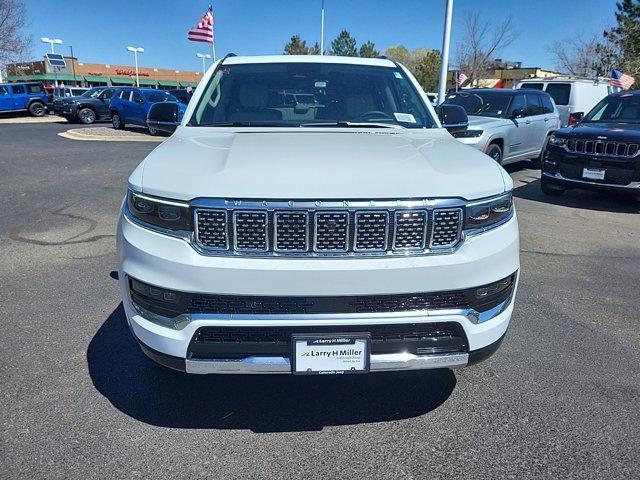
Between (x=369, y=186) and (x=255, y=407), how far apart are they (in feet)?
4.73

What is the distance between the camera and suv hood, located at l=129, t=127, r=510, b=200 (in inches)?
86.3

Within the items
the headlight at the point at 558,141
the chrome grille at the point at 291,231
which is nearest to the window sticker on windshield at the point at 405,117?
the chrome grille at the point at 291,231

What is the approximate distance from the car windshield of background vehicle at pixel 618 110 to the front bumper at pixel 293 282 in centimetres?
799

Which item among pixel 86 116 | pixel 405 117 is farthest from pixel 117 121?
pixel 405 117

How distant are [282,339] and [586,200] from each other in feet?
26.9

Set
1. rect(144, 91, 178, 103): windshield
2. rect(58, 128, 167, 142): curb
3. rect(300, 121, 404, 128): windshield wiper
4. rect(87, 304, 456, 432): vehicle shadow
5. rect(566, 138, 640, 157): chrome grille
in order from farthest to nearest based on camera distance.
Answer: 1. rect(144, 91, 178, 103): windshield
2. rect(58, 128, 167, 142): curb
3. rect(566, 138, 640, 157): chrome grille
4. rect(300, 121, 404, 128): windshield wiper
5. rect(87, 304, 456, 432): vehicle shadow

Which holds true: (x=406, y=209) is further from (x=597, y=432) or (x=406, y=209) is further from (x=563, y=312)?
(x=563, y=312)

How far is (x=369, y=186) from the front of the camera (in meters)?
2.21

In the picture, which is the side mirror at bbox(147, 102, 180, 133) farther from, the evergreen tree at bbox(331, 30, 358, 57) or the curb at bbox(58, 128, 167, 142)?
the evergreen tree at bbox(331, 30, 358, 57)

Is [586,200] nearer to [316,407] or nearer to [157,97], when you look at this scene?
[316,407]

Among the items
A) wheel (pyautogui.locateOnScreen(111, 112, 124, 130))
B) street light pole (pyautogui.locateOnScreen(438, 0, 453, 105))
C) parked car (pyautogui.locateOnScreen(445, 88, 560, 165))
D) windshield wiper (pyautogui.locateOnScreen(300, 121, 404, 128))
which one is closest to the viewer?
windshield wiper (pyautogui.locateOnScreen(300, 121, 404, 128))

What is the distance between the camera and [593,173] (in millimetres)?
7797

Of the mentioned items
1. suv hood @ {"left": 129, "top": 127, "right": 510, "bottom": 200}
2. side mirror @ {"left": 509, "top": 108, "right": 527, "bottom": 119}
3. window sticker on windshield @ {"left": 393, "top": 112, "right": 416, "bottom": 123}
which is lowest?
side mirror @ {"left": 509, "top": 108, "right": 527, "bottom": 119}

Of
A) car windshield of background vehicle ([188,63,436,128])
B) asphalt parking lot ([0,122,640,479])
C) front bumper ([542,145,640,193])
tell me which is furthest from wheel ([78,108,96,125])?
car windshield of background vehicle ([188,63,436,128])
